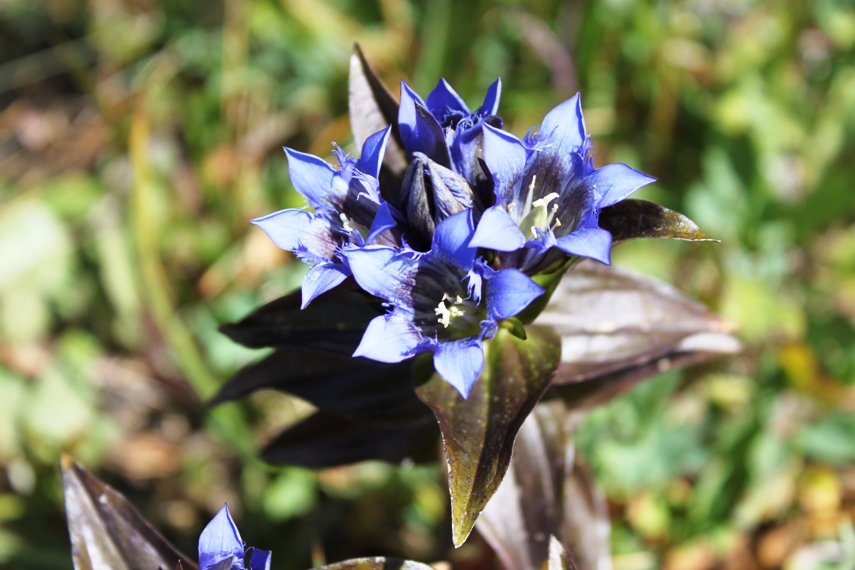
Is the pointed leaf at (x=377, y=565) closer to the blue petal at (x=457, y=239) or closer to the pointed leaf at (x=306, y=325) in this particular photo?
the pointed leaf at (x=306, y=325)

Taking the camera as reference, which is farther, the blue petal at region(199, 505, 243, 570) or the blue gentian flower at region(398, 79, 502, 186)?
the blue gentian flower at region(398, 79, 502, 186)

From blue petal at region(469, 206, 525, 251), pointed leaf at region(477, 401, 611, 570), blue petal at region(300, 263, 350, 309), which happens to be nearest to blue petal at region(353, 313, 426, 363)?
blue petal at region(300, 263, 350, 309)

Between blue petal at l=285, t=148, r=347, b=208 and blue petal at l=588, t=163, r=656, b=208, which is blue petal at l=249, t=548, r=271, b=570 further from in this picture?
blue petal at l=588, t=163, r=656, b=208

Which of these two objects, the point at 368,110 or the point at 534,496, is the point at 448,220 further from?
the point at 534,496

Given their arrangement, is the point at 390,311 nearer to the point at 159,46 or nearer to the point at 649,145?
the point at 649,145

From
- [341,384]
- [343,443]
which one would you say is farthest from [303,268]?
[341,384]

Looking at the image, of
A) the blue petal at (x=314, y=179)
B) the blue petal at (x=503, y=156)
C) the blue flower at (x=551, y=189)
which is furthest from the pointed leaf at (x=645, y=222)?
the blue petal at (x=314, y=179)
